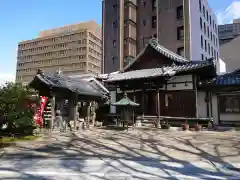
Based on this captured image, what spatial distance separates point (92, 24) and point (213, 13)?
70355 millimetres

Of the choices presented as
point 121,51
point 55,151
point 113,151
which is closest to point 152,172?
point 113,151

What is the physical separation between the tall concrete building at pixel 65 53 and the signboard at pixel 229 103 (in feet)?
251

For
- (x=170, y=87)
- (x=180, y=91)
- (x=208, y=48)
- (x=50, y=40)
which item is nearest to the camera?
(x=180, y=91)

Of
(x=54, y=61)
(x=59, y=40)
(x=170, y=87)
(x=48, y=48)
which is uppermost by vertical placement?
(x=59, y=40)

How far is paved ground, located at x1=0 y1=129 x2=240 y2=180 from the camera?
674cm

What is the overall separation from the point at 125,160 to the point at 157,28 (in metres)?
36.7

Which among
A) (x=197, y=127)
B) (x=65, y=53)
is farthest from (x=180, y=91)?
(x=65, y=53)

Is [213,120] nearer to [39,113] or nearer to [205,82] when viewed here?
[205,82]

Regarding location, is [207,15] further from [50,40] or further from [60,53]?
[50,40]

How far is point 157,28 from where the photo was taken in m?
41.4

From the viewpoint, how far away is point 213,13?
50.7m

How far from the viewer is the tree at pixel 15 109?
13617mm

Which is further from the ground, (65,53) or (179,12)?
(65,53)

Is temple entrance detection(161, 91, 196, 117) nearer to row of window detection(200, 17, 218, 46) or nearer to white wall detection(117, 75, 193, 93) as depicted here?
white wall detection(117, 75, 193, 93)
